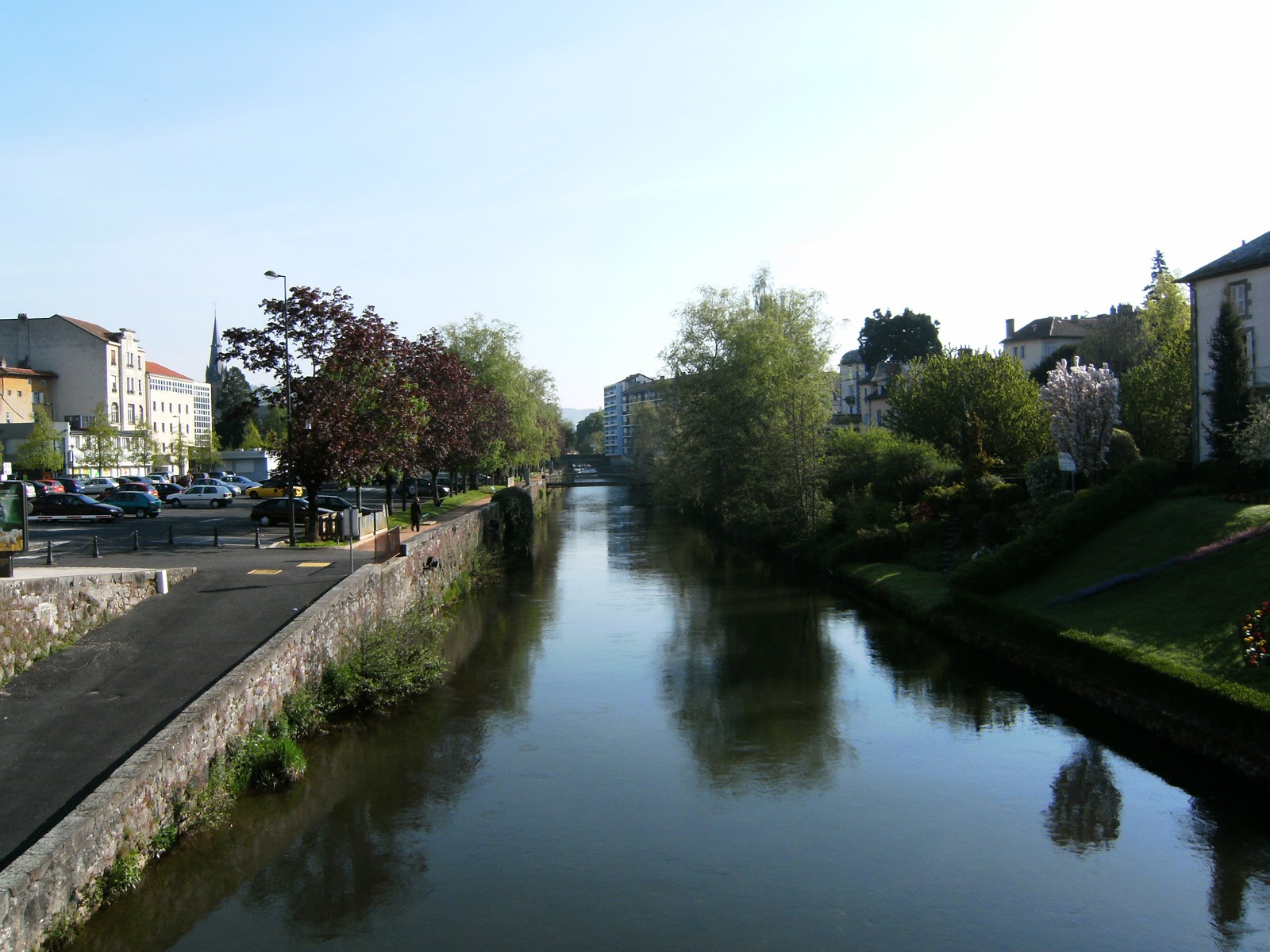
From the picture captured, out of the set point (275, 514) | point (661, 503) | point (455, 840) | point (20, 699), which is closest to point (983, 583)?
point (455, 840)

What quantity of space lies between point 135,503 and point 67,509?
363cm

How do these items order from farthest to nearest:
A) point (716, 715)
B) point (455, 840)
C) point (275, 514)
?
point (275, 514) < point (716, 715) < point (455, 840)

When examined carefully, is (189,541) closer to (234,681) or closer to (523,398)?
(234,681)

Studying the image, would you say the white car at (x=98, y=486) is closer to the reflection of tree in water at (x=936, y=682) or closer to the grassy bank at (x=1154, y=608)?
the reflection of tree in water at (x=936, y=682)

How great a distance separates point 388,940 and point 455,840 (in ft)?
8.75

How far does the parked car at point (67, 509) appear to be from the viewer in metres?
40.5

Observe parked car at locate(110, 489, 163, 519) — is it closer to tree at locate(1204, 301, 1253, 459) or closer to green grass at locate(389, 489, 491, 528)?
green grass at locate(389, 489, 491, 528)

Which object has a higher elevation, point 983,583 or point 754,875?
point 983,583

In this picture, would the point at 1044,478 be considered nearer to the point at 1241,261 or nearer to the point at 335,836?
the point at 1241,261

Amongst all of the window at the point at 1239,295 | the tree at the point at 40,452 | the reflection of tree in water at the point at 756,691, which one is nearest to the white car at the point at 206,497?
the tree at the point at 40,452

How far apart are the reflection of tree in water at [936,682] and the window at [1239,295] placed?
17317 millimetres

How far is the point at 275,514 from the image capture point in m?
40.7

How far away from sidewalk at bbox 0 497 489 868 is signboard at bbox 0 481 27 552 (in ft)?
7.95

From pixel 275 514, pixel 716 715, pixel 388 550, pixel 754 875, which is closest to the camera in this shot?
pixel 754 875
